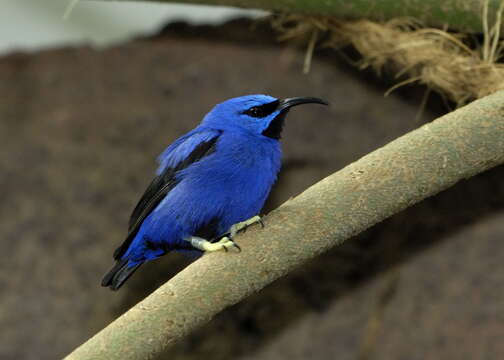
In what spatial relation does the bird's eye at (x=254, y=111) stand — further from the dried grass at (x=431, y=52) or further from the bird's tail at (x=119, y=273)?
the bird's tail at (x=119, y=273)

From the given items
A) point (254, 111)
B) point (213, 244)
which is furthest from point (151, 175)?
point (213, 244)

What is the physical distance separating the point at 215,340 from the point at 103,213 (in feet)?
4.79

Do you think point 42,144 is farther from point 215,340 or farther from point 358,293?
point 358,293

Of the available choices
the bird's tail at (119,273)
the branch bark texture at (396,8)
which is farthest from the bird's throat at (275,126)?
the bird's tail at (119,273)

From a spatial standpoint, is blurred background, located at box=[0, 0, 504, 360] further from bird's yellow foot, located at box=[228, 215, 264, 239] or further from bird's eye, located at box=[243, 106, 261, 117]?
bird's yellow foot, located at box=[228, 215, 264, 239]

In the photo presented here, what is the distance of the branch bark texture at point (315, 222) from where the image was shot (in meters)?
2.87

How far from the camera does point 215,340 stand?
18.3ft

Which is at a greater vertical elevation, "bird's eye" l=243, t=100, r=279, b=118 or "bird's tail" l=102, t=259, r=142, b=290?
"bird's eye" l=243, t=100, r=279, b=118

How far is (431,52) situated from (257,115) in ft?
3.72

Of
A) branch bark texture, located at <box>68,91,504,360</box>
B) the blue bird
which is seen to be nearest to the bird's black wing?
the blue bird

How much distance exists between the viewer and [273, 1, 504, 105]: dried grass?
12.8 feet

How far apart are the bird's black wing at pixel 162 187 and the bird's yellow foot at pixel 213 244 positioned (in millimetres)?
293

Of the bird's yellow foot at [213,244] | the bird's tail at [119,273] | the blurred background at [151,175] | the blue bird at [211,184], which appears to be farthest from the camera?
the blurred background at [151,175]

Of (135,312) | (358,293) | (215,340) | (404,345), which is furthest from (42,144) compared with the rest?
(135,312)
